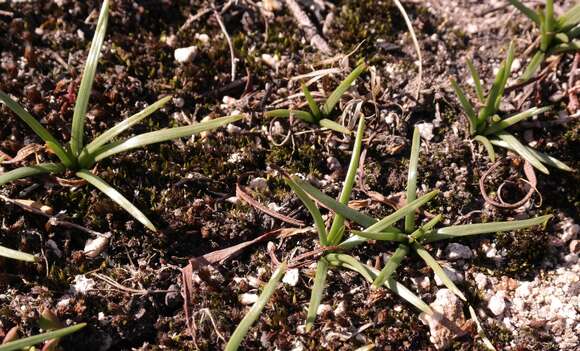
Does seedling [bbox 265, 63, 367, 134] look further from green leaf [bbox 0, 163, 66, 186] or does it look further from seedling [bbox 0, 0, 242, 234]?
green leaf [bbox 0, 163, 66, 186]

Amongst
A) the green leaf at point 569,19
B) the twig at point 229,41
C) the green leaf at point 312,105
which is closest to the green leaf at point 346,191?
the green leaf at point 312,105

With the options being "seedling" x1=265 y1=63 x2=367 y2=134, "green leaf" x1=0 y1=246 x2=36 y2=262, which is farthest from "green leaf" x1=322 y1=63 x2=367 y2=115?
"green leaf" x1=0 y1=246 x2=36 y2=262

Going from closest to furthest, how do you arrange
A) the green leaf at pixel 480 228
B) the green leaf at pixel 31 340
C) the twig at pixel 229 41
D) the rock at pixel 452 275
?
the green leaf at pixel 31 340, the green leaf at pixel 480 228, the rock at pixel 452 275, the twig at pixel 229 41

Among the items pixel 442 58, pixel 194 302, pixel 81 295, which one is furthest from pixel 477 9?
pixel 81 295

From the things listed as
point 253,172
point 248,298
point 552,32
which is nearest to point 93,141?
point 253,172

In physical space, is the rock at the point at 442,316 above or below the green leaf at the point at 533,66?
below

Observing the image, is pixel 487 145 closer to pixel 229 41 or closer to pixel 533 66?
pixel 533 66

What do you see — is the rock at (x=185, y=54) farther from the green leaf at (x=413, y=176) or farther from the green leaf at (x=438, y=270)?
the green leaf at (x=438, y=270)
